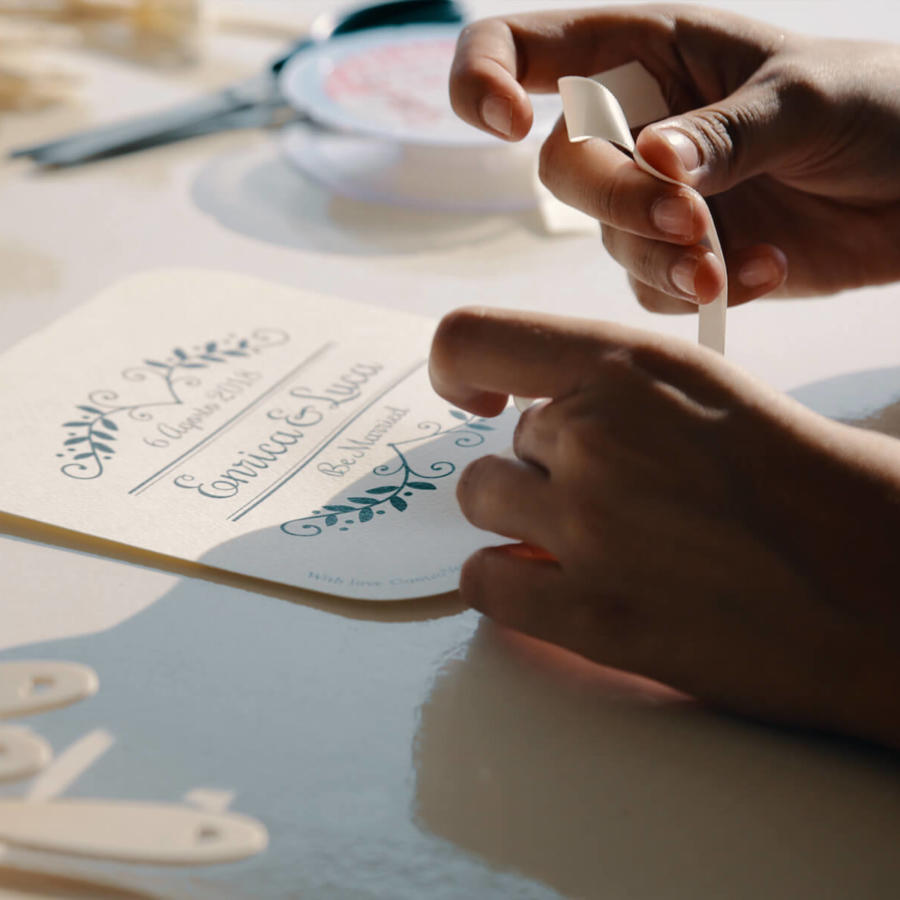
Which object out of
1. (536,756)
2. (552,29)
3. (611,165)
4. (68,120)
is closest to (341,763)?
(536,756)

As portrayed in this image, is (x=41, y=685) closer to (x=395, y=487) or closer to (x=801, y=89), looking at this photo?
(x=395, y=487)

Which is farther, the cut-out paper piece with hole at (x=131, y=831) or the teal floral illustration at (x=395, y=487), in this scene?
the teal floral illustration at (x=395, y=487)

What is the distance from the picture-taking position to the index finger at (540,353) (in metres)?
0.40

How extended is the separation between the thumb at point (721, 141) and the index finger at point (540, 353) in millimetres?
111

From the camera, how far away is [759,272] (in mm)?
634

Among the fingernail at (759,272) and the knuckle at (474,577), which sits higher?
the fingernail at (759,272)

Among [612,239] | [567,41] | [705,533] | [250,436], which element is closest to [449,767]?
[705,533]

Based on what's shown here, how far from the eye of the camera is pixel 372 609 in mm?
444

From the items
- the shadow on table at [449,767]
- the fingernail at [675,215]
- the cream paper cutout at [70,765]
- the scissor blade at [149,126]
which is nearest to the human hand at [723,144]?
the fingernail at [675,215]

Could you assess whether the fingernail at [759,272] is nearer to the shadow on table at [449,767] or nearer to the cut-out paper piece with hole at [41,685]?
the shadow on table at [449,767]

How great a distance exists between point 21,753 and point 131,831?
0.18 ft

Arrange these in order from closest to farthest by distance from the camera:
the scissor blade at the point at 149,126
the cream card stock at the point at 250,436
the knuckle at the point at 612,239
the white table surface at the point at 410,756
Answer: the white table surface at the point at 410,756 → the cream card stock at the point at 250,436 → the knuckle at the point at 612,239 → the scissor blade at the point at 149,126

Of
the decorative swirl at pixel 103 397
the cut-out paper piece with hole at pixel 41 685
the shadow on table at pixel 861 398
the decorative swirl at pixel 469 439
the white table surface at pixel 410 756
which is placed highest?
the shadow on table at pixel 861 398

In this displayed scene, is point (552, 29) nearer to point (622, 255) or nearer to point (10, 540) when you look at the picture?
point (622, 255)
